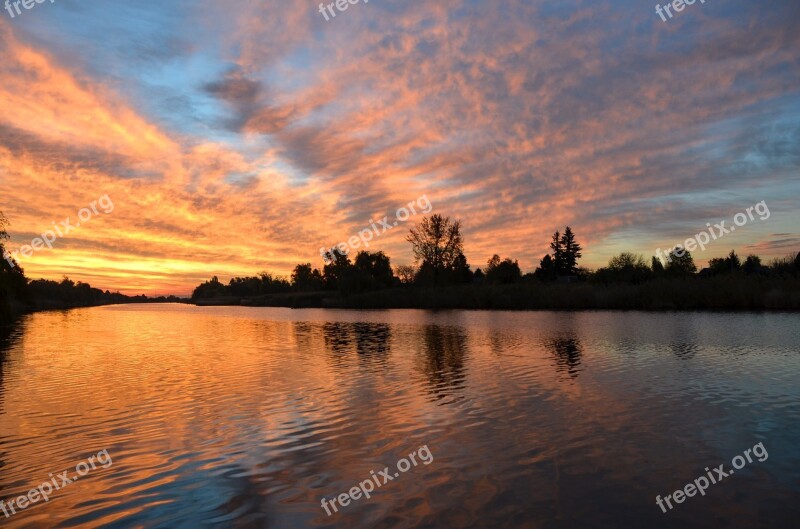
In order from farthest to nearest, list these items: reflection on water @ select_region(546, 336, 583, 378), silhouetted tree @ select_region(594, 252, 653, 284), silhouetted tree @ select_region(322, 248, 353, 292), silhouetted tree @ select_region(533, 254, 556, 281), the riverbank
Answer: silhouetted tree @ select_region(533, 254, 556, 281)
silhouetted tree @ select_region(322, 248, 353, 292)
silhouetted tree @ select_region(594, 252, 653, 284)
the riverbank
reflection on water @ select_region(546, 336, 583, 378)

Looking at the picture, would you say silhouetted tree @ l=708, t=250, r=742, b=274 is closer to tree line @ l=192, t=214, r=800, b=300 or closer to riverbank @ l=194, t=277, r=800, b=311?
tree line @ l=192, t=214, r=800, b=300

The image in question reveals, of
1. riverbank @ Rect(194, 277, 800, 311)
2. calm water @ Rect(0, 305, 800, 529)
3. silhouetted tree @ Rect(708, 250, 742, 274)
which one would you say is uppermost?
silhouetted tree @ Rect(708, 250, 742, 274)

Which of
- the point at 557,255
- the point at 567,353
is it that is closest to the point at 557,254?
the point at 557,255

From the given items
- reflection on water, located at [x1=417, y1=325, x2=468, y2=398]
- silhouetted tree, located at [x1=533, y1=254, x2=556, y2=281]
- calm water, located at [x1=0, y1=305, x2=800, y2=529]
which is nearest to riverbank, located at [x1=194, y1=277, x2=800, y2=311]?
reflection on water, located at [x1=417, y1=325, x2=468, y2=398]

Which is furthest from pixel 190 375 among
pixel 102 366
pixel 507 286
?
pixel 507 286

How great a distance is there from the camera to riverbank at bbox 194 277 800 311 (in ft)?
164

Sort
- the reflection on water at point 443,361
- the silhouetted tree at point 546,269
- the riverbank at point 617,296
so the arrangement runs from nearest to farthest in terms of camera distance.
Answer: the reflection on water at point 443,361 < the riverbank at point 617,296 < the silhouetted tree at point 546,269

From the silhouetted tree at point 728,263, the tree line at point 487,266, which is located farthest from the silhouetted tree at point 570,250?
the silhouetted tree at point 728,263

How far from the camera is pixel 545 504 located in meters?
7.31

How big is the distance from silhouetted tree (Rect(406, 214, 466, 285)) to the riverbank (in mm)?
9038

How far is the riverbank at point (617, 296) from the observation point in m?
49.9

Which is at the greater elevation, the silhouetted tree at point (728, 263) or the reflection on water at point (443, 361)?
the silhouetted tree at point (728, 263)

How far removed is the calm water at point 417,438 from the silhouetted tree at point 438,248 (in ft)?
235

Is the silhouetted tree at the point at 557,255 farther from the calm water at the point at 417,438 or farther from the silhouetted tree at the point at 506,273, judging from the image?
the calm water at the point at 417,438
